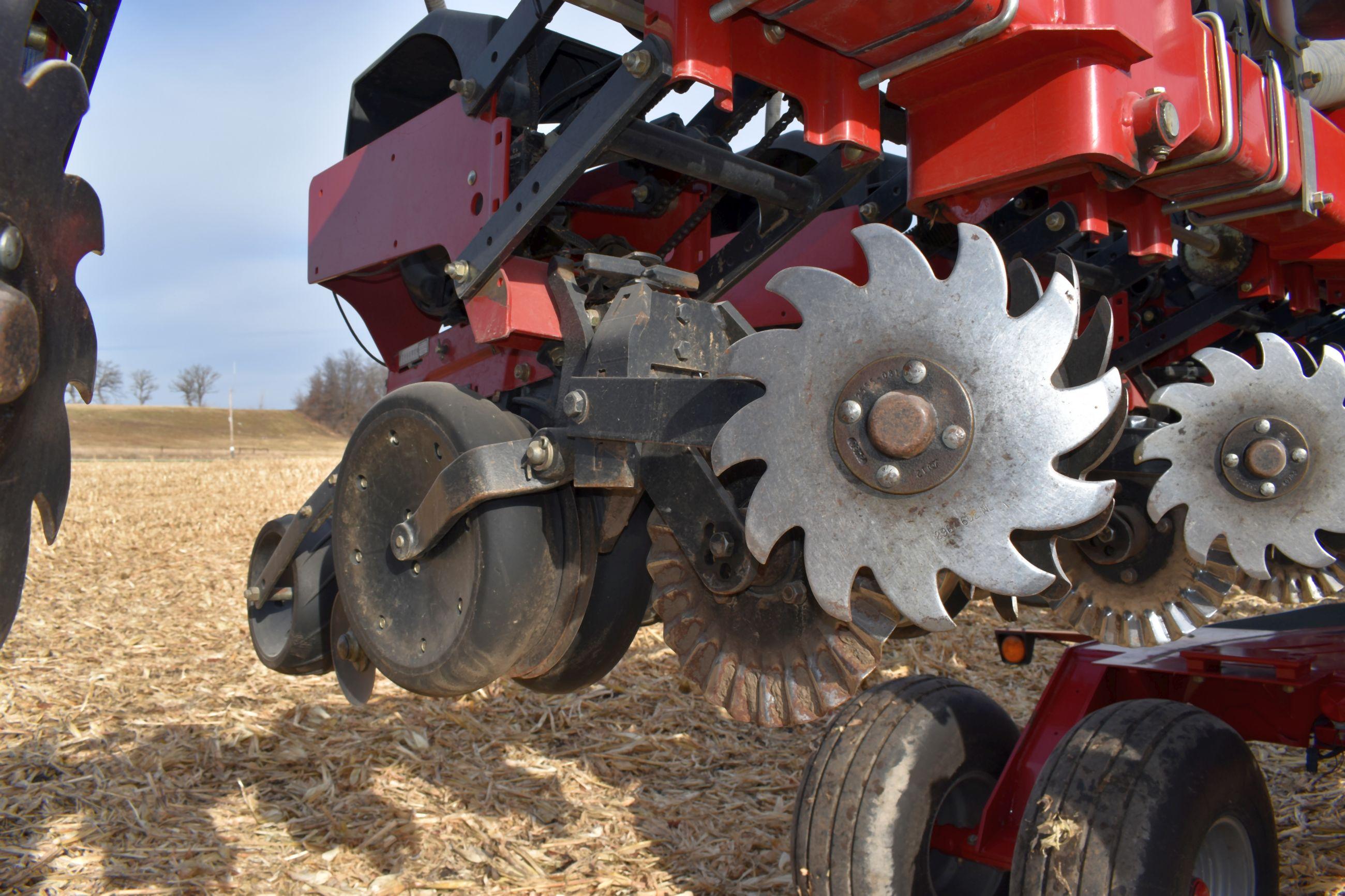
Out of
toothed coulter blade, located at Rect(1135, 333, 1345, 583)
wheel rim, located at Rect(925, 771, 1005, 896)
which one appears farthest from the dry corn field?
toothed coulter blade, located at Rect(1135, 333, 1345, 583)

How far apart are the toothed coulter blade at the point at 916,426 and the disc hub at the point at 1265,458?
1.77 m

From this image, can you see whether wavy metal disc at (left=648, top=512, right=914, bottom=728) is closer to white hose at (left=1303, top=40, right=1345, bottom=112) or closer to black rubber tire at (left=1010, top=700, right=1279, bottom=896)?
black rubber tire at (left=1010, top=700, right=1279, bottom=896)

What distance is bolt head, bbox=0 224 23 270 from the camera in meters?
1.14

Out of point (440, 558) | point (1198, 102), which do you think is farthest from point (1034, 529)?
point (440, 558)

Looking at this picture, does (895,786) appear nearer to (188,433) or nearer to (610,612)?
(610,612)

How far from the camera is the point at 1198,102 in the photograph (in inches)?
70.4

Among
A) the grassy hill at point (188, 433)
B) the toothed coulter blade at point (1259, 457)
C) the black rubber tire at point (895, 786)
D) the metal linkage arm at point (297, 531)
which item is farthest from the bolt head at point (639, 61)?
the grassy hill at point (188, 433)

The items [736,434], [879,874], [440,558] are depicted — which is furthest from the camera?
[879,874]

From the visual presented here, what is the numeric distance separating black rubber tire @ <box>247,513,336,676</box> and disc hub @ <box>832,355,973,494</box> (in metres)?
1.51

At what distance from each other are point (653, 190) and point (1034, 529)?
1.53 m

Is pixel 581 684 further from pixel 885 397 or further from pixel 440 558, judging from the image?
pixel 885 397

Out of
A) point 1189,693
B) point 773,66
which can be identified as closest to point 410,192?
point 773,66

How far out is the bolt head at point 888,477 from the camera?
138 centimetres

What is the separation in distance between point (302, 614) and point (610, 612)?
828 millimetres
